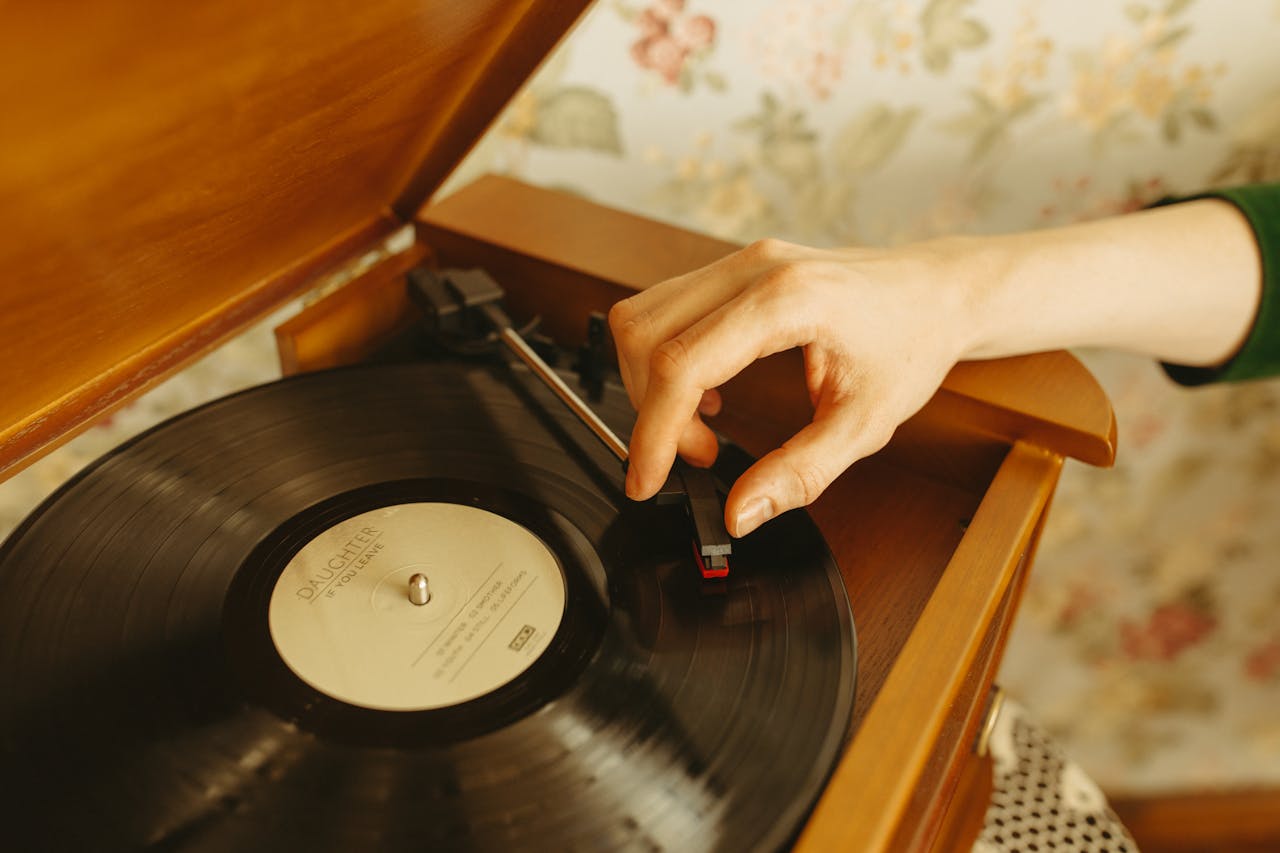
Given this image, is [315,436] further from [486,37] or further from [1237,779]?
[1237,779]

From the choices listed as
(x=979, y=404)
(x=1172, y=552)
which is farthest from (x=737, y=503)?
(x=1172, y=552)

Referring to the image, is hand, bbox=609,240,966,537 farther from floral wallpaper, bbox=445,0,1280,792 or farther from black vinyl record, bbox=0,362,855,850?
floral wallpaper, bbox=445,0,1280,792

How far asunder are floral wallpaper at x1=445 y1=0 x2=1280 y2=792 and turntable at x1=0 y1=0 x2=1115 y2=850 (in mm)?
371

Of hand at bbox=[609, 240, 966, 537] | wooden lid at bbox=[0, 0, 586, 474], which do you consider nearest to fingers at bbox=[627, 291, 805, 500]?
hand at bbox=[609, 240, 966, 537]

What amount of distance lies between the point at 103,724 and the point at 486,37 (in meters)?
0.54

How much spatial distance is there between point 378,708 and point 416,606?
3.4 inches

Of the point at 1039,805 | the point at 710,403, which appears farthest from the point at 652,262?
the point at 1039,805

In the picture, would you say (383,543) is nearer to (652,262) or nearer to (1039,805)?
(652,262)

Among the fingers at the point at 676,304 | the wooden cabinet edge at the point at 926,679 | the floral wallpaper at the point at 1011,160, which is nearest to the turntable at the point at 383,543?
the wooden cabinet edge at the point at 926,679

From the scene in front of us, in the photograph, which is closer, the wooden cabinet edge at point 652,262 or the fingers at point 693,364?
the fingers at point 693,364

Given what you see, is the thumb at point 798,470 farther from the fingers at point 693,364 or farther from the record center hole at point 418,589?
the record center hole at point 418,589

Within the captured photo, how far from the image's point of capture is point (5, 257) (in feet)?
1.65

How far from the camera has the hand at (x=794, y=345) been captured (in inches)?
24.5

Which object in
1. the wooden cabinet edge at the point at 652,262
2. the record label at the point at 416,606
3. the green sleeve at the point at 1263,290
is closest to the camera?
the record label at the point at 416,606
